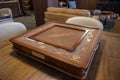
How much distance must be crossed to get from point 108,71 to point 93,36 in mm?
296

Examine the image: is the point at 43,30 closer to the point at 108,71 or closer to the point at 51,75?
the point at 51,75

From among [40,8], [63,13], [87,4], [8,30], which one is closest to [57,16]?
[63,13]

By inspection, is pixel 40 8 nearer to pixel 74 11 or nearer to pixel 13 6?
pixel 74 11

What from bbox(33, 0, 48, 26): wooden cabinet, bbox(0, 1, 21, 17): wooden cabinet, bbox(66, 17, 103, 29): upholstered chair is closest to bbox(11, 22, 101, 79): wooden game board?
bbox(66, 17, 103, 29): upholstered chair

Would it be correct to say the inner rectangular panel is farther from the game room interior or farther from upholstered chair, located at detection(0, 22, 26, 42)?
upholstered chair, located at detection(0, 22, 26, 42)

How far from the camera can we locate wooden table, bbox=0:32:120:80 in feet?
2.09

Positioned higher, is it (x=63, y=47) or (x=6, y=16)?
(x=63, y=47)

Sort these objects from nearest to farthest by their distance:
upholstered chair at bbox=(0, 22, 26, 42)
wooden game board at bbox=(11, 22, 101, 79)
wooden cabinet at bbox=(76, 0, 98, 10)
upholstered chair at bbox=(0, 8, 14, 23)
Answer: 1. wooden game board at bbox=(11, 22, 101, 79)
2. upholstered chair at bbox=(0, 22, 26, 42)
3. upholstered chair at bbox=(0, 8, 14, 23)
4. wooden cabinet at bbox=(76, 0, 98, 10)

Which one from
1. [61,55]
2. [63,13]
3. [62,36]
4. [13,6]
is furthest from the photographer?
[13,6]

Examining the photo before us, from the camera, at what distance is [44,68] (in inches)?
27.8

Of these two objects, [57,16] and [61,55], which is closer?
[61,55]

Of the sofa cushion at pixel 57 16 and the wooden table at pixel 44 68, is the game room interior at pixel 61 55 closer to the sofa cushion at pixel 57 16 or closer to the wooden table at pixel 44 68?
the wooden table at pixel 44 68

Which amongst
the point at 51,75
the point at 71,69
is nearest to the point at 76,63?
the point at 71,69

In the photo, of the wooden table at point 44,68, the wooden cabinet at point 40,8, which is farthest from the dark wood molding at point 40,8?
the wooden table at point 44,68
